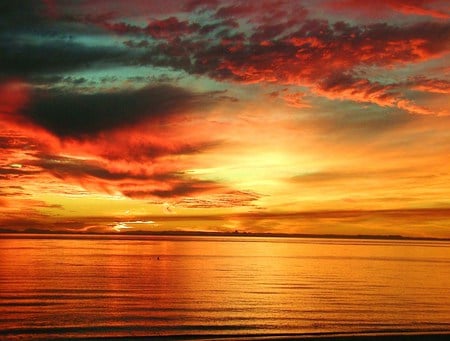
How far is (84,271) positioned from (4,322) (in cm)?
4401

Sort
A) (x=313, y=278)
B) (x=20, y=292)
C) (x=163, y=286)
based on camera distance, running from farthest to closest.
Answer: (x=313, y=278) → (x=163, y=286) → (x=20, y=292)

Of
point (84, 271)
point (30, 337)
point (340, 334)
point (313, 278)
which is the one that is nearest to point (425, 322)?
point (340, 334)

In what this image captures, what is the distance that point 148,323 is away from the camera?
126ft

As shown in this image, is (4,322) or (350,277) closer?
(4,322)

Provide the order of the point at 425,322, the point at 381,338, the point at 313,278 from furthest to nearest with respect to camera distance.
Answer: the point at 313,278, the point at 425,322, the point at 381,338

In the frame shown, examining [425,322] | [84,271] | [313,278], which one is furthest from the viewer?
[84,271]

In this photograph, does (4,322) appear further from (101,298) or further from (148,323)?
(101,298)

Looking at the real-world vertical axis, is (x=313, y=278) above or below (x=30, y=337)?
below

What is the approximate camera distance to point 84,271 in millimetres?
80438

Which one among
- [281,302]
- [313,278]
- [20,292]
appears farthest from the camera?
[313,278]

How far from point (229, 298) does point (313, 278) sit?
1030 inches

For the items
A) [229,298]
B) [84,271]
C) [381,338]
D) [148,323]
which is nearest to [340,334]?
[381,338]

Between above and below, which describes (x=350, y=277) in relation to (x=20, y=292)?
below

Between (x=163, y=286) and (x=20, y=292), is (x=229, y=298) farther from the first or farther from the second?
(x=20, y=292)
